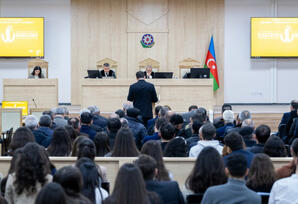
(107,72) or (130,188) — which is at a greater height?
(107,72)

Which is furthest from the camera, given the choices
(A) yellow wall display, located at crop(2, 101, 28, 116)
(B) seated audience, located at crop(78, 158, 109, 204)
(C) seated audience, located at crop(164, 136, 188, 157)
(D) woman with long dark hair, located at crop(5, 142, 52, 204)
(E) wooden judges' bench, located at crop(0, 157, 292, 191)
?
(A) yellow wall display, located at crop(2, 101, 28, 116)

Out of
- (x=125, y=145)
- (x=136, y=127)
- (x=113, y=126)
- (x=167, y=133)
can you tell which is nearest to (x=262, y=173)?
(x=125, y=145)

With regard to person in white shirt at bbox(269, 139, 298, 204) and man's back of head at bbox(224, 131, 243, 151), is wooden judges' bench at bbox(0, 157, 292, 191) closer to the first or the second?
man's back of head at bbox(224, 131, 243, 151)

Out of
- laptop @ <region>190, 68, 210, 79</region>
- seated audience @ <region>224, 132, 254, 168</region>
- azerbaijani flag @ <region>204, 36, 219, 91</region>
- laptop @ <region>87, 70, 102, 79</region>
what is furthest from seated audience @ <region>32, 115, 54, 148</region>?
azerbaijani flag @ <region>204, 36, 219, 91</region>

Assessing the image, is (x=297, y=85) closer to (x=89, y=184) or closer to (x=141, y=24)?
(x=141, y=24)

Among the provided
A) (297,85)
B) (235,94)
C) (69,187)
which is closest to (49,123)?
(69,187)

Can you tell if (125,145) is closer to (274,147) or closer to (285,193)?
(274,147)

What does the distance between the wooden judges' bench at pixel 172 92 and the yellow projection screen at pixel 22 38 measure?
4.03 meters

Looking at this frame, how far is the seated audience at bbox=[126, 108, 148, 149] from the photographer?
7160 millimetres

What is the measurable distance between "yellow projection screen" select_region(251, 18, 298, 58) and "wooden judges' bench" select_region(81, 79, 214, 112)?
13.4 feet

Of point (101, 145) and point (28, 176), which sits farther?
point (101, 145)

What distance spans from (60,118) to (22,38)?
7.68 m

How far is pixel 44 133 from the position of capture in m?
6.62

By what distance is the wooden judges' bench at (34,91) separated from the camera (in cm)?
1176
